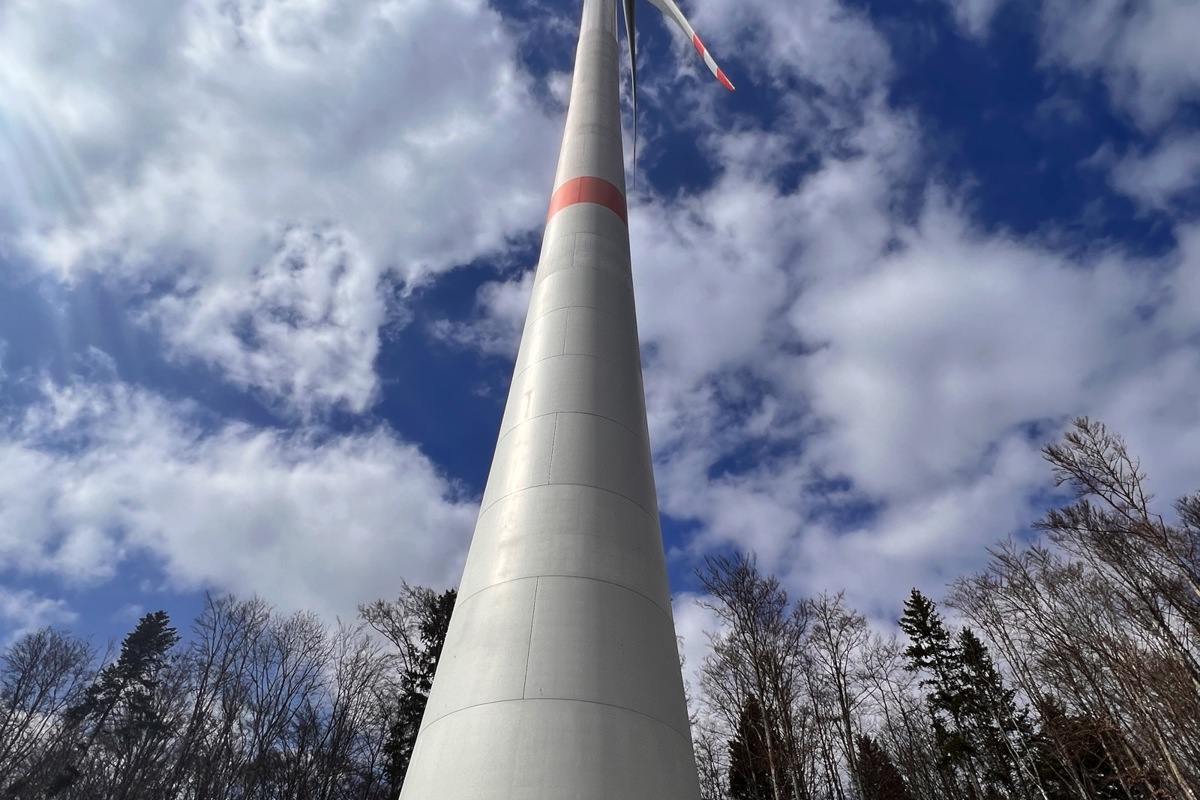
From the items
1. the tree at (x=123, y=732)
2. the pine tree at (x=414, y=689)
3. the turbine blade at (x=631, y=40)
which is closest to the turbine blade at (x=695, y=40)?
the turbine blade at (x=631, y=40)

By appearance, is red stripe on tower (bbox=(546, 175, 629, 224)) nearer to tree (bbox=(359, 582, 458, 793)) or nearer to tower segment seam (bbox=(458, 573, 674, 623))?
tower segment seam (bbox=(458, 573, 674, 623))

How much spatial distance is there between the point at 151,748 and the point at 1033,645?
37.9 meters

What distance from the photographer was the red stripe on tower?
10594mm

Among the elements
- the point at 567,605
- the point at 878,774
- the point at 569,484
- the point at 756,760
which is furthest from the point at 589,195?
the point at 878,774

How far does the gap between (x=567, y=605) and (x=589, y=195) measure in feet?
23.2

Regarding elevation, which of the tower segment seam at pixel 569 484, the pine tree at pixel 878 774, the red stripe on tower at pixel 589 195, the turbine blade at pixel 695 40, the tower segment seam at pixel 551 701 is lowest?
the tower segment seam at pixel 551 701

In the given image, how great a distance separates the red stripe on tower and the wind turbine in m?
1.93

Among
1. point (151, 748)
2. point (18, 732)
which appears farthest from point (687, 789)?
point (18, 732)

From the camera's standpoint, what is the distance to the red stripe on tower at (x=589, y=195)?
10.6 m

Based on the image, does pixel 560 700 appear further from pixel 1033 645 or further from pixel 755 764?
pixel 755 764

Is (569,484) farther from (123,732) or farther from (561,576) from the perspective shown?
(123,732)

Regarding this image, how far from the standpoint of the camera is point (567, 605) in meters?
5.51

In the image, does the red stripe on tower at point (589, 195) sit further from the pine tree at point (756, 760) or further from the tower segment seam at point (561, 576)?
the pine tree at point (756, 760)

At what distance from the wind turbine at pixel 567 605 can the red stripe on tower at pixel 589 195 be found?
1.93 meters
